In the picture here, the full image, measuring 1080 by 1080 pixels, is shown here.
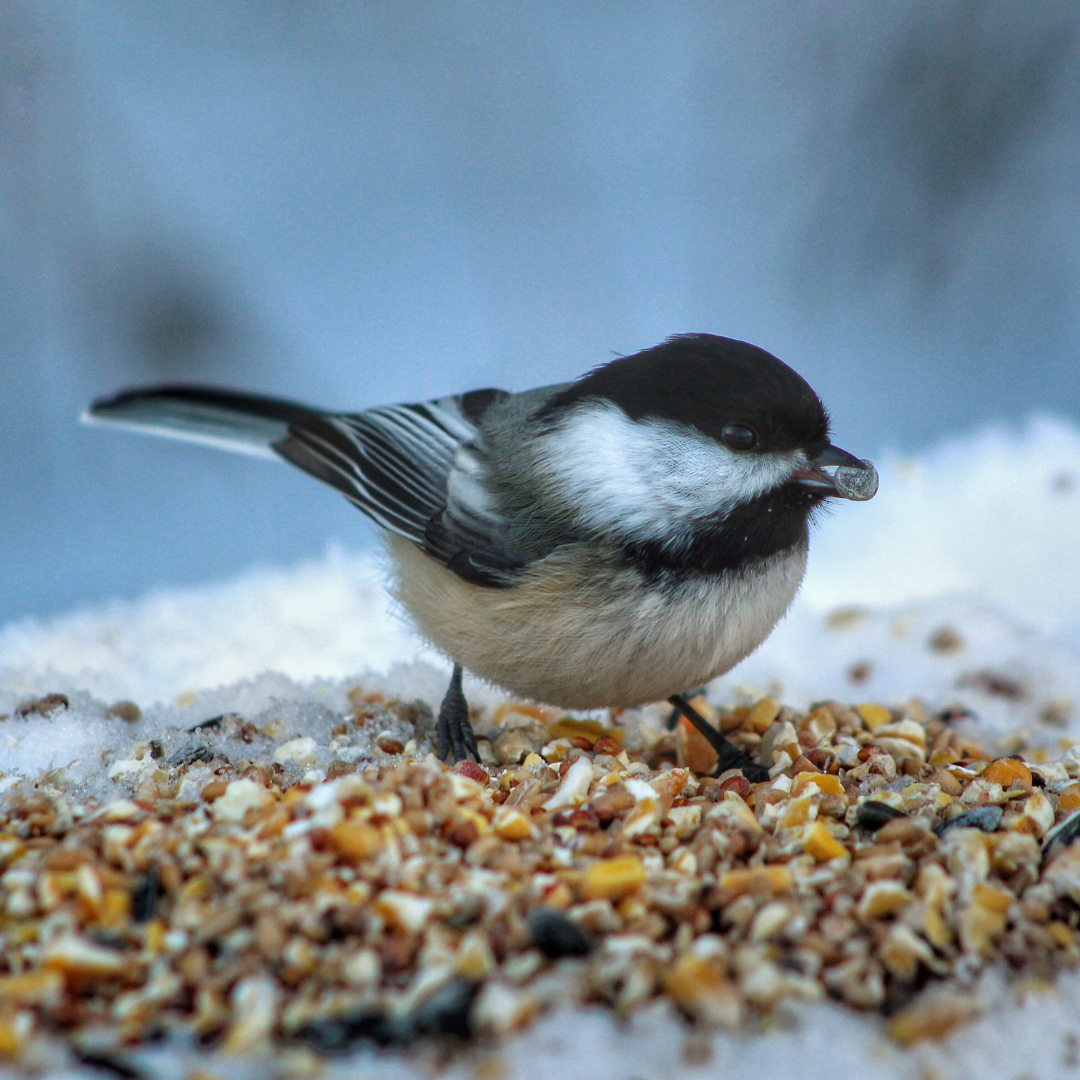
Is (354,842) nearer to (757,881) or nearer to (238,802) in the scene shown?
(238,802)

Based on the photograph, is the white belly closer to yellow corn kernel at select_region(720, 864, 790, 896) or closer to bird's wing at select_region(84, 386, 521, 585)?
bird's wing at select_region(84, 386, 521, 585)

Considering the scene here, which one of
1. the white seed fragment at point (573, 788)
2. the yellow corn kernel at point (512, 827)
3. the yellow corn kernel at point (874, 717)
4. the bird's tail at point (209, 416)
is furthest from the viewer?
the bird's tail at point (209, 416)

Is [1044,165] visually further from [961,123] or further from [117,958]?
[117,958]

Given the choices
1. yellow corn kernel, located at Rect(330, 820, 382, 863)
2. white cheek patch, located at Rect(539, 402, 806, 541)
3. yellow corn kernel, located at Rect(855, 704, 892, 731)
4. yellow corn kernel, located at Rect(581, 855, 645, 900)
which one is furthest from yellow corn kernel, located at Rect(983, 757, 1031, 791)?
yellow corn kernel, located at Rect(330, 820, 382, 863)

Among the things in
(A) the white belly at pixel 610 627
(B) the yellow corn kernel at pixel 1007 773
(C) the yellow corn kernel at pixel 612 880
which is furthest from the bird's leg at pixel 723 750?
(C) the yellow corn kernel at pixel 612 880

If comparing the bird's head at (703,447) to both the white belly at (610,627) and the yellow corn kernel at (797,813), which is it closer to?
the white belly at (610,627)

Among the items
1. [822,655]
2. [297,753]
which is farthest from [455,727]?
[822,655]

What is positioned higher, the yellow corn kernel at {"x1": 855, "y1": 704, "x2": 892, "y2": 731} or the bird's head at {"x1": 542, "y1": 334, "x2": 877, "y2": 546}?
the bird's head at {"x1": 542, "y1": 334, "x2": 877, "y2": 546}
